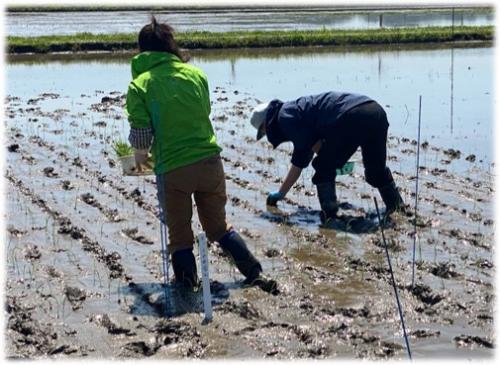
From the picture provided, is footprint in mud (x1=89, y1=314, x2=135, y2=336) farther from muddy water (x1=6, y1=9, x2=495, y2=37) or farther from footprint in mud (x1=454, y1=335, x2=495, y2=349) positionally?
muddy water (x1=6, y1=9, x2=495, y2=37)

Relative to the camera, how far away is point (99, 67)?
2027 centimetres

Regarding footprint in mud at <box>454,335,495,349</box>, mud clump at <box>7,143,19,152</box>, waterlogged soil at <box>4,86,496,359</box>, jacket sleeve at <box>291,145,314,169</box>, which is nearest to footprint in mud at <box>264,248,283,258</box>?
waterlogged soil at <box>4,86,496,359</box>

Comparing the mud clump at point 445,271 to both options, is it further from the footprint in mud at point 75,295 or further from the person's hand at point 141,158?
the footprint in mud at point 75,295

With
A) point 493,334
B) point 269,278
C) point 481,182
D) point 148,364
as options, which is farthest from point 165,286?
point 481,182

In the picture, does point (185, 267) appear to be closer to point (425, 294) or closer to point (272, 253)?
point (272, 253)

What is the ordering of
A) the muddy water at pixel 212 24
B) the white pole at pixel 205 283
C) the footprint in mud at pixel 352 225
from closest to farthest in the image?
the white pole at pixel 205 283, the footprint in mud at pixel 352 225, the muddy water at pixel 212 24

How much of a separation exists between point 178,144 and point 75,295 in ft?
3.54

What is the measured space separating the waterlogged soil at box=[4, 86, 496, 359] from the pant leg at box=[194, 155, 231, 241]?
0.35 metres

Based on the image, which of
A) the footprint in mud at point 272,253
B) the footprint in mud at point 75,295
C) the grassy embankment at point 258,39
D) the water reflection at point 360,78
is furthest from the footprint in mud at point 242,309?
the grassy embankment at point 258,39

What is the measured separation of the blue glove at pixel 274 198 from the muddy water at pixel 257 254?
111mm

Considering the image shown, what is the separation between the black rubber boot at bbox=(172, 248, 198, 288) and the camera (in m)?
5.47

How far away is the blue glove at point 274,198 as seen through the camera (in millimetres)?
7382

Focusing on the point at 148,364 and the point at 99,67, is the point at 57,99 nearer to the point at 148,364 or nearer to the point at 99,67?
the point at 99,67

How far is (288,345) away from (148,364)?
0.70 meters
